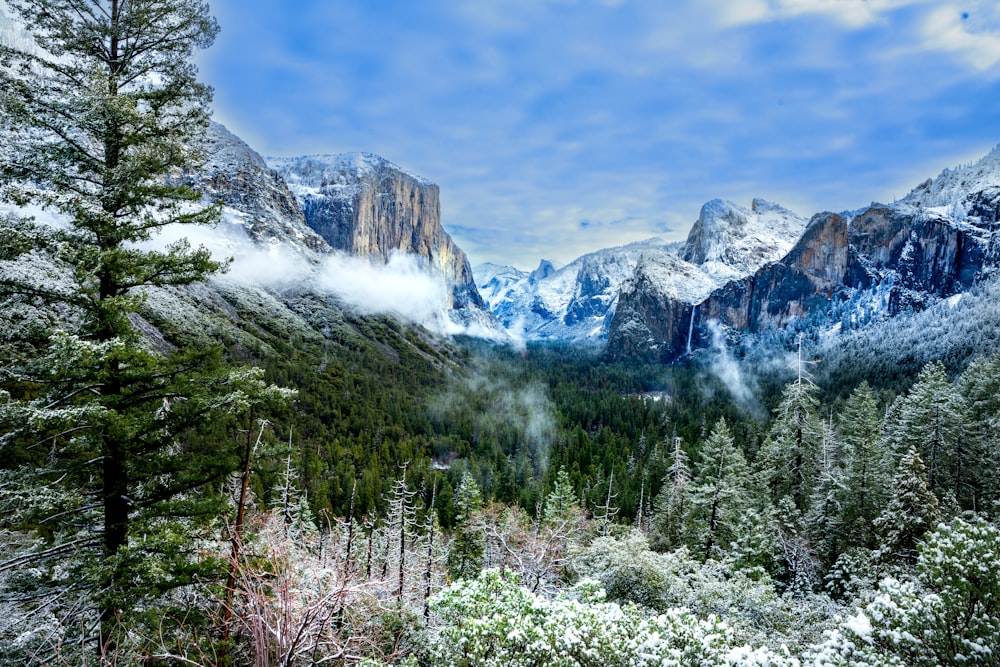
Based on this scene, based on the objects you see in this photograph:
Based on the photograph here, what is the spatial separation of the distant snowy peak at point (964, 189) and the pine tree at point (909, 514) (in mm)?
190415

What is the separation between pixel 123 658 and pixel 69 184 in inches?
323

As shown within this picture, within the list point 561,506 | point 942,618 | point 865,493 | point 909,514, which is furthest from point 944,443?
point 561,506

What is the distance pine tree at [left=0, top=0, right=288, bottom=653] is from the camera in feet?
25.8

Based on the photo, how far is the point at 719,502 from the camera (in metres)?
29.3

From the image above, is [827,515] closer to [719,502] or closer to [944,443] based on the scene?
[719,502]

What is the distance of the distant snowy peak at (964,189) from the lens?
153 metres

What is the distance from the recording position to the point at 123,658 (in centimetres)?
735

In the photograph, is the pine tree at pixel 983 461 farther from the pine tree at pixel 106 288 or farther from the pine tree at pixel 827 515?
the pine tree at pixel 106 288

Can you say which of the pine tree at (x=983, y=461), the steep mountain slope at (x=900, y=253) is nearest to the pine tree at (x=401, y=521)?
the pine tree at (x=983, y=461)

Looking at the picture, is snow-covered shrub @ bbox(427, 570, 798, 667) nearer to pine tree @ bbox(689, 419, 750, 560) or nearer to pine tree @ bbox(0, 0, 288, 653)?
pine tree @ bbox(0, 0, 288, 653)

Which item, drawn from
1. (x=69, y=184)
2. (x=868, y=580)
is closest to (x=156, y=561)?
(x=69, y=184)

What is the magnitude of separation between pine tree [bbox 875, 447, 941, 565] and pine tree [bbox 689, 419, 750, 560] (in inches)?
308

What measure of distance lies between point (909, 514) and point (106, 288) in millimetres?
28923

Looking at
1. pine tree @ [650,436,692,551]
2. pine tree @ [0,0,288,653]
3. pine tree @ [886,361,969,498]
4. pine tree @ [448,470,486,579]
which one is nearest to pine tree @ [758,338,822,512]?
pine tree @ [886,361,969,498]
